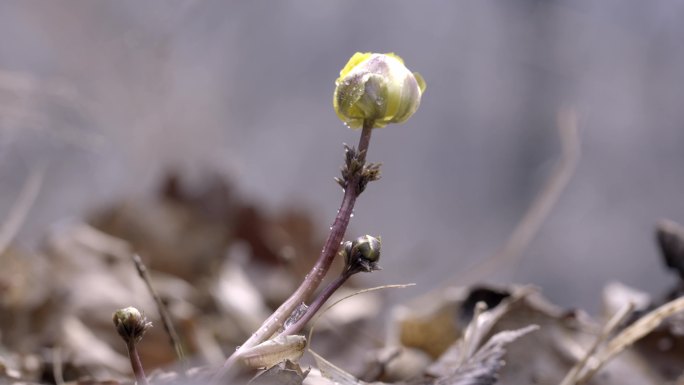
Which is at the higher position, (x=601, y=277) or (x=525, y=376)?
(x=525, y=376)

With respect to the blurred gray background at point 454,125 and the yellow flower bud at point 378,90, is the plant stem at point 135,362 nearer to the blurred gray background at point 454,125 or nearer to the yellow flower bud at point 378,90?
the yellow flower bud at point 378,90

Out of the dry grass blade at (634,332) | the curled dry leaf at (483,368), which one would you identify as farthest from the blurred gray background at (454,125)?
the curled dry leaf at (483,368)

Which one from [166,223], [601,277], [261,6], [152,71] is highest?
[261,6]

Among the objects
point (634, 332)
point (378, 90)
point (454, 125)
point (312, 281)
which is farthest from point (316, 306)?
point (454, 125)

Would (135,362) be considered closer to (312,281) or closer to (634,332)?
(312,281)

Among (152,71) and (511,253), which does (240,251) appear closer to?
(152,71)

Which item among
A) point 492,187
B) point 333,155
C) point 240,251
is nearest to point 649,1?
point 492,187
